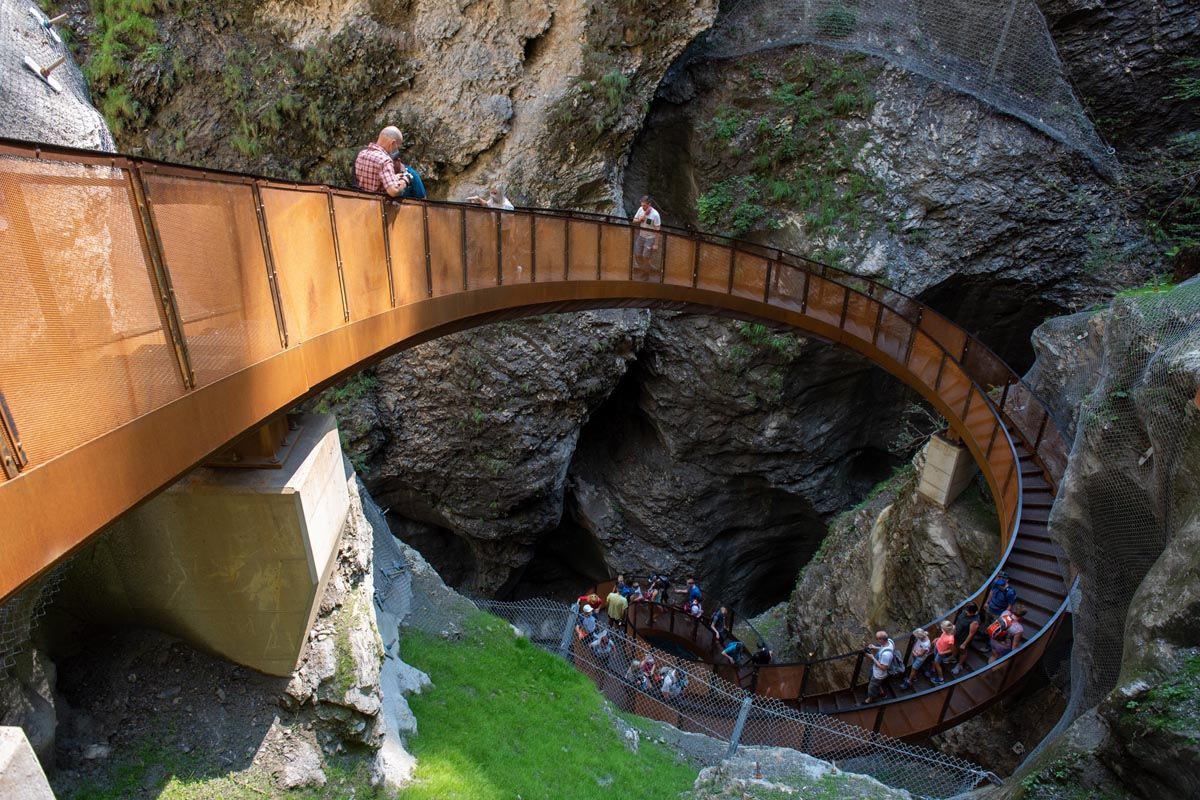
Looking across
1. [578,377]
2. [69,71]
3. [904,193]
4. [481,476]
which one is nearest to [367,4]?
[69,71]

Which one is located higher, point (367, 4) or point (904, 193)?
point (367, 4)

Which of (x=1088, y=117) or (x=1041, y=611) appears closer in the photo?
(x=1041, y=611)

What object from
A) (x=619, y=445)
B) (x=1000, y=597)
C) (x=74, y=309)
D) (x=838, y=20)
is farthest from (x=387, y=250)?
(x=619, y=445)

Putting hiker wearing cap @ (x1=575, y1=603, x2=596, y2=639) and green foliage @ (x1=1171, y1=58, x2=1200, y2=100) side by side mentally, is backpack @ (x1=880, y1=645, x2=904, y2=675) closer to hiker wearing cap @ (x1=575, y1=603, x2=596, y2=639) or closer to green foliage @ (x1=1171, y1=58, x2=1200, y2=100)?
hiker wearing cap @ (x1=575, y1=603, x2=596, y2=639)

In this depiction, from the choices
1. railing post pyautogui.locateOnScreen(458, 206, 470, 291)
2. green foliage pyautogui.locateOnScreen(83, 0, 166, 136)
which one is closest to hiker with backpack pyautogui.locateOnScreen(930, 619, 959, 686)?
railing post pyautogui.locateOnScreen(458, 206, 470, 291)

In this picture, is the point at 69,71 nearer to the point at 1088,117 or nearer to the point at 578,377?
the point at 578,377

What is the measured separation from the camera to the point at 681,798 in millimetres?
7070

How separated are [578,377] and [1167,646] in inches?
543

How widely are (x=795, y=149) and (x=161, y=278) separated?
1663 cm

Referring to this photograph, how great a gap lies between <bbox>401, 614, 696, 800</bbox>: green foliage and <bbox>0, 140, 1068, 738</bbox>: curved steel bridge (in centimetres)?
408

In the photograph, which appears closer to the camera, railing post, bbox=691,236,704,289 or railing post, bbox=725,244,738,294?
railing post, bbox=691,236,704,289

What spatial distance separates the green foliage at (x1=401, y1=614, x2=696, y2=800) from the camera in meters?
6.79

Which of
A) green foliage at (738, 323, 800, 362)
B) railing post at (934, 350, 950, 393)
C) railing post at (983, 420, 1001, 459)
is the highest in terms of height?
railing post at (934, 350, 950, 393)

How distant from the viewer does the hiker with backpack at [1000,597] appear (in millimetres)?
9781
